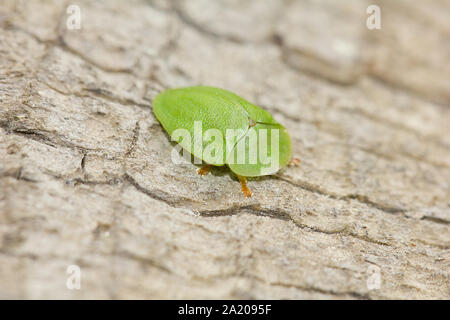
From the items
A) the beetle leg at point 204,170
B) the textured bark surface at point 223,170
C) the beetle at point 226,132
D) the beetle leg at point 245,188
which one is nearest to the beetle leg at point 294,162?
the textured bark surface at point 223,170

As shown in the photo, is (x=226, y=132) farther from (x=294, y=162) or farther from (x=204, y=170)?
(x=294, y=162)

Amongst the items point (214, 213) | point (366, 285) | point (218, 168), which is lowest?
point (366, 285)

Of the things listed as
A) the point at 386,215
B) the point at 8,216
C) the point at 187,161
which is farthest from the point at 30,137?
the point at 386,215

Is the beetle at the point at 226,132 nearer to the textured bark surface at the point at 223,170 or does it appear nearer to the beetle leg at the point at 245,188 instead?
the beetle leg at the point at 245,188

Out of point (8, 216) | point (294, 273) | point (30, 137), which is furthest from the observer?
point (30, 137)

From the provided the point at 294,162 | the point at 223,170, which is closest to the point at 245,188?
the point at 223,170

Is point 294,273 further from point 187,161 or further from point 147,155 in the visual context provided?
point 147,155

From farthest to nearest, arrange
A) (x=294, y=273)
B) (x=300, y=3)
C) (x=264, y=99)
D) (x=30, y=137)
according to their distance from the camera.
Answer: (x=300, y=3) → (x=264, y=99) → (x=30, y=137) → (x=294, y=273)

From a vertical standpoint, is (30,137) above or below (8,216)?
above
